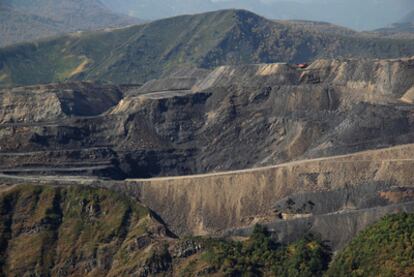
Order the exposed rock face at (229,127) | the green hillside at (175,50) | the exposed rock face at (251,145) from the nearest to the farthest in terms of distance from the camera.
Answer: the exposed rock face at (251,145) < the exposed rock face at (229,127) < the green hillside at (175,50)

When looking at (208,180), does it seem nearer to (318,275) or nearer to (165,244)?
(165,244)

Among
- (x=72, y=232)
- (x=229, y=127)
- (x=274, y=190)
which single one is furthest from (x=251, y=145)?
(x=72, y=232)

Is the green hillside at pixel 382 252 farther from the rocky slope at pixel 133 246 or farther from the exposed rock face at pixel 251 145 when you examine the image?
the exposed rock face at pixel 251 145

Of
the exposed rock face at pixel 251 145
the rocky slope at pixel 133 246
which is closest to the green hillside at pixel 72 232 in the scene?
the rocky slope at pixel 133 246

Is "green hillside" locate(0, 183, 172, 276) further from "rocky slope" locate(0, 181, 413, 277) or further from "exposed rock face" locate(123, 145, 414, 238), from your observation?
"exposed rock face" locate(123, 145, 414, 238)

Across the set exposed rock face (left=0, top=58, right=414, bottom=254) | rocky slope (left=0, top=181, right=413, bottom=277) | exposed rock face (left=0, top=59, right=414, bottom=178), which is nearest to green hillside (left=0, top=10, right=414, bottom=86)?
exposed rock face (left=0, top=58, right=414, bottom=254)

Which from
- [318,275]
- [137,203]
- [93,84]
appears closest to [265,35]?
[93,84]
